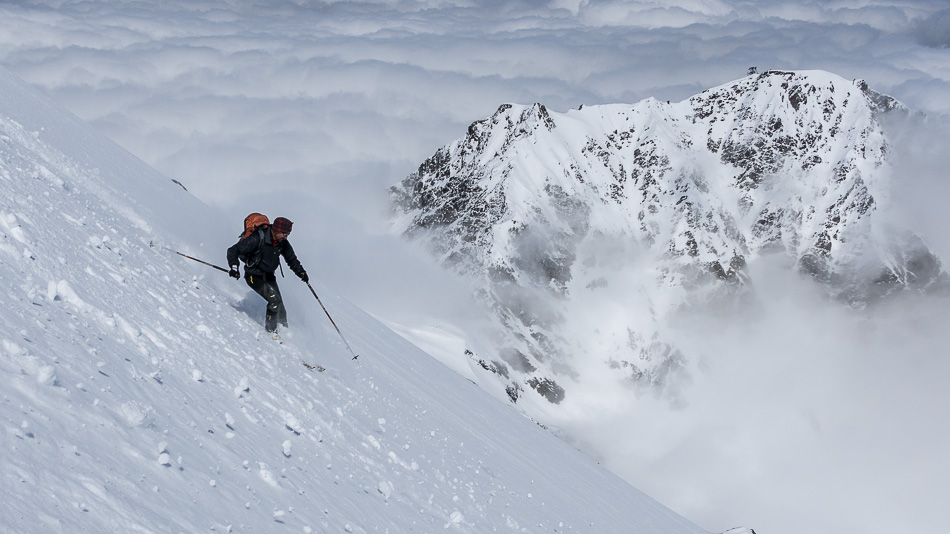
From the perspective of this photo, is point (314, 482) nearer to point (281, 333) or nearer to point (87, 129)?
point (281, 333)

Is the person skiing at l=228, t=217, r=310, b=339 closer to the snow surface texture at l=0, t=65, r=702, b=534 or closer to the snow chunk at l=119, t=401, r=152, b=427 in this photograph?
the snow surface texture at l=0, t=65, r=702, b=534

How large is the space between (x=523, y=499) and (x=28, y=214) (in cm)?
1090

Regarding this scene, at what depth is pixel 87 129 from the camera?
20188mm

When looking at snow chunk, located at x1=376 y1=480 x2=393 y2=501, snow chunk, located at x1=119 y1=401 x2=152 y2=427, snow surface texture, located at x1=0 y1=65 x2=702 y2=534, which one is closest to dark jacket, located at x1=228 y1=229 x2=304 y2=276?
snow surface texture, located at x1=0 y1=65 x2=702 y2=534

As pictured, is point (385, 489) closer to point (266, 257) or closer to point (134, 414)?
point (134, 414)

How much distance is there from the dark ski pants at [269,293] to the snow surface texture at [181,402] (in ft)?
1.20

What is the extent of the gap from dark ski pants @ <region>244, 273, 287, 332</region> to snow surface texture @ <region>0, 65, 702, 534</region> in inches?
14.4

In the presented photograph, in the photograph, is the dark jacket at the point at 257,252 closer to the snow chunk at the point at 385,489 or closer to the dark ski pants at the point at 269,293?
the dark ski pants at the point at 269,293

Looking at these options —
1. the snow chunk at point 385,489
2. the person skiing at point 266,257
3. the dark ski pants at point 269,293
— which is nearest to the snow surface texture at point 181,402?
the snow chunk at point 385,489

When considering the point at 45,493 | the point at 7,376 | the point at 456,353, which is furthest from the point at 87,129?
the point at 456,353

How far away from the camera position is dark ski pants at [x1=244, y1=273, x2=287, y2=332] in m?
12.4

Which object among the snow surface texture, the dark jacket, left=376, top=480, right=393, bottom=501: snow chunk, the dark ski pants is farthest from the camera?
the dark ski pants

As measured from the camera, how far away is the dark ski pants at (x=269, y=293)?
487 inches

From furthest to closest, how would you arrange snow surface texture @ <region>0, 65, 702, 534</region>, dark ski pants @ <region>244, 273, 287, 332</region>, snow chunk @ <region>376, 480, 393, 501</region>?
dark ski pants @ <region>244, 273, 287, 332</region> < snow chunk @ <region>376, 480, 393, 501</region> < snow surface texture @ <region>0, 65, 702, 534</region>
